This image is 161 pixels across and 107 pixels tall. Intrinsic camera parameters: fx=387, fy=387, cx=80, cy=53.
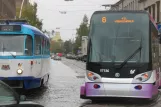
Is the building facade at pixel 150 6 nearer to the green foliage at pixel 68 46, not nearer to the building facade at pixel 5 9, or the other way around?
the building facade at pixel 5 9

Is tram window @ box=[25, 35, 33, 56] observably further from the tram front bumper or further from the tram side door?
the tram front bumper

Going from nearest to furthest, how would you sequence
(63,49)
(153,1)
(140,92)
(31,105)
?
(31,105) < (140,92) < (153,1) < (63,49)

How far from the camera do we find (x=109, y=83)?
12031mm

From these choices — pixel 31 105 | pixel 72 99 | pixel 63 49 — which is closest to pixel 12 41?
pixel 72 99

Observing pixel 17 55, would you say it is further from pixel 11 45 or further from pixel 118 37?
pixel 118 37

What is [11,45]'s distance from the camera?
46.7 ft

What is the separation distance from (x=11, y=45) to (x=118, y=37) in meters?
4.16

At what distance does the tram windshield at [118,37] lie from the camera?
1229cm

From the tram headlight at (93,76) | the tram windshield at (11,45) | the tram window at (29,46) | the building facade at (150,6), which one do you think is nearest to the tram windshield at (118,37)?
the tram headlight at (93,76)

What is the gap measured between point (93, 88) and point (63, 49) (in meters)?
179

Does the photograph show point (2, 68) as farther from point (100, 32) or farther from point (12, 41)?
point (100, 32)

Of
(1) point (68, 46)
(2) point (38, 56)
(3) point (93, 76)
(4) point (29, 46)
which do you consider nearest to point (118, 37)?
(3) point (93, 76)

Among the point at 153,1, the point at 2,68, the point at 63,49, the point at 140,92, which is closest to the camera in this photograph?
the point at 140,92

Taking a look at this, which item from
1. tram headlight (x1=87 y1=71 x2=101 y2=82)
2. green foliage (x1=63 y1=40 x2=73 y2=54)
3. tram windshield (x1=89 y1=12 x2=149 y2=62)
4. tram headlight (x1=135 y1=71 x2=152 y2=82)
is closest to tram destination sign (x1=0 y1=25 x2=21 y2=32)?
tram windshield (x1=89 y1=12 x2=149 y2=62)
